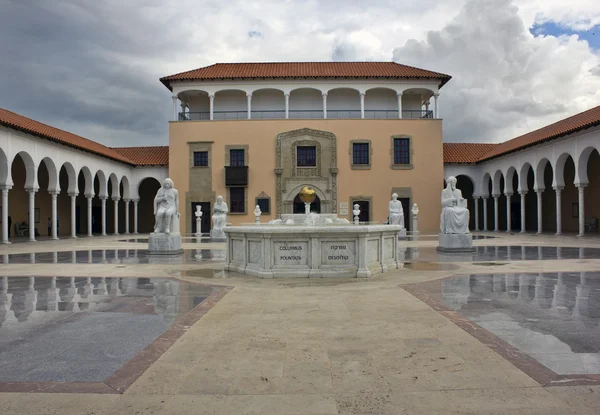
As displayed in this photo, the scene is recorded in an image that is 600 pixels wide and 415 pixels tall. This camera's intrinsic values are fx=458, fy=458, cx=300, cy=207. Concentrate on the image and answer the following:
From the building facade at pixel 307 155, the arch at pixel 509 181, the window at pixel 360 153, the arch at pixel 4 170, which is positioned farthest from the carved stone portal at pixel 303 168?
the arch at pixel 4 170

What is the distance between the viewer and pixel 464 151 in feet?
121

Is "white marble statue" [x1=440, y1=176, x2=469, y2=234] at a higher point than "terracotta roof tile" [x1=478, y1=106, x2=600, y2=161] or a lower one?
lower

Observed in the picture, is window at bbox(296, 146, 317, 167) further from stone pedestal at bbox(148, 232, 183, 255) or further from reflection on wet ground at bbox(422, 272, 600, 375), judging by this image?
reflection on wet ground at bbox(422, 272, 600, 375)

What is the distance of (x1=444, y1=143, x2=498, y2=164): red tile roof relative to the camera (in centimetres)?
3544

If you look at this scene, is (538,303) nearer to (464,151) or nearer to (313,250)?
(313,250)

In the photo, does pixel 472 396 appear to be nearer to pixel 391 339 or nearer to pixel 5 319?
pixel 391 339

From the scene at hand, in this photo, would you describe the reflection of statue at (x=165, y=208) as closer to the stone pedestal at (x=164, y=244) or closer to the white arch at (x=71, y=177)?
the stone pedestal at (x=164, y=244)

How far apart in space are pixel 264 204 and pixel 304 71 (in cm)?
1037

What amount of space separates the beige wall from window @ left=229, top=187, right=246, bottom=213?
42 centimetres

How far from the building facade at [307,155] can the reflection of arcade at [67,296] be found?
22.9m

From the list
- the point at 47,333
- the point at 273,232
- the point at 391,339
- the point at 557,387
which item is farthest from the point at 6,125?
the point at 557,387

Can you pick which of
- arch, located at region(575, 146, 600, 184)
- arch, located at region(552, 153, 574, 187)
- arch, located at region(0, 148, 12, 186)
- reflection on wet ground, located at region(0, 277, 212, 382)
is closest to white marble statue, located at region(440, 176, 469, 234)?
reflection on wet ground, located at region(0, 277, 212, 382)

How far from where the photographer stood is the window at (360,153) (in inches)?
1281

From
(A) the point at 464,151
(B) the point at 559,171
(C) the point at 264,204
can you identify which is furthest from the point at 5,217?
(A) the point at 464,151
